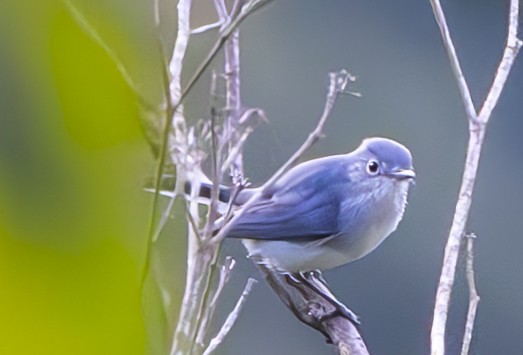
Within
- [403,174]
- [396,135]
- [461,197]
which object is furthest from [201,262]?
[396,135]

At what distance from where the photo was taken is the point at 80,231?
16 centimetres

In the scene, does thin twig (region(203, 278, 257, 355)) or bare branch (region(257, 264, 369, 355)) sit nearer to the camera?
thin twig (region(203, 278, 257, 355))

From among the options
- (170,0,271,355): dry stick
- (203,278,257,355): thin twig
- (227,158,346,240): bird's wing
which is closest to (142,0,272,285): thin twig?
(170,0,271,355): dry stick

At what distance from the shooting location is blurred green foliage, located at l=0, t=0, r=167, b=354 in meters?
0.15

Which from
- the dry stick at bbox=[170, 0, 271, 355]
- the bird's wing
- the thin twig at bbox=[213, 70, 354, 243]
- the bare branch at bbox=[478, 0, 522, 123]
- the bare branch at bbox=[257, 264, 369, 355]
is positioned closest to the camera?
the dry stick at bbox=[170, 0, 271, 355]

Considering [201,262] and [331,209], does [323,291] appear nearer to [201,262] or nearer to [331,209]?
[331,209]

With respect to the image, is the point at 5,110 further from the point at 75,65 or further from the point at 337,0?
the point at 337,0

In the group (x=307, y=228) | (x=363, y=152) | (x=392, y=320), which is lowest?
(x=392, y=320)

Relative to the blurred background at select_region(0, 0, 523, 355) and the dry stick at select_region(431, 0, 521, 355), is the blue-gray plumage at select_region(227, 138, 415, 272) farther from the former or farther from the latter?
the dry stick at select_region(431, 0, 521, 355)

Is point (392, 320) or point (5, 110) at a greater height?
point (5, 110)

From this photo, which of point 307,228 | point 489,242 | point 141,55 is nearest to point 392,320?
point 489,242

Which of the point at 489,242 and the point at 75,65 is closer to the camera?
the point at 75,65

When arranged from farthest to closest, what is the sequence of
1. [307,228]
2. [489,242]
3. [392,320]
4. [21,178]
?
1. [489,242]
2. [392,320]
3. [307,228]
4. [21,178]

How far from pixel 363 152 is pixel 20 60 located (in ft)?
3.97
